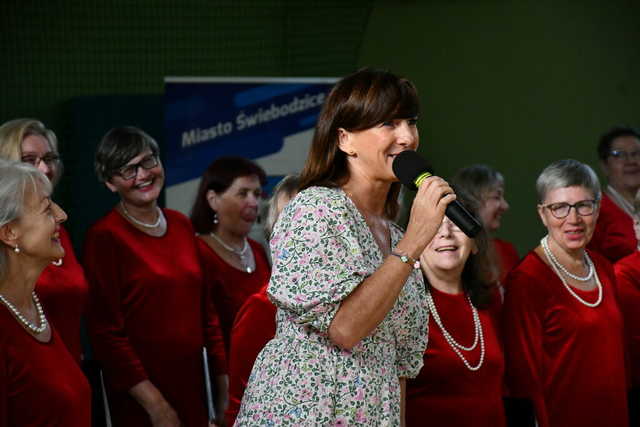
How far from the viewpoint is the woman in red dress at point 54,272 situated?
2986mm

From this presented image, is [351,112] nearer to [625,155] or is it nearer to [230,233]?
[230,233]

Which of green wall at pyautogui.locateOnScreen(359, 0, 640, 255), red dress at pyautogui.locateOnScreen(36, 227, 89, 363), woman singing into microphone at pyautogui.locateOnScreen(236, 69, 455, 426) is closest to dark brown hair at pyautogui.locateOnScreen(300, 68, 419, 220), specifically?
woman singing into microphone at pyautogui.locateOnScreen(236, 69, 455, 426)

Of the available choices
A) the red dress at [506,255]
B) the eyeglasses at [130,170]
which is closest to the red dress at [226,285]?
the eyeglasses at [130,170]

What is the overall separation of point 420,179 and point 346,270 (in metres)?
0.24

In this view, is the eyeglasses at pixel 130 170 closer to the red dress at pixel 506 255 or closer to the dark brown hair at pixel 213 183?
the dark brown hair at pixel 213 183

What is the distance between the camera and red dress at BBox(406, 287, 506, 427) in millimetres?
2943

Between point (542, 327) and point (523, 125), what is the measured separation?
3.36m

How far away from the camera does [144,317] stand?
11.4 feet

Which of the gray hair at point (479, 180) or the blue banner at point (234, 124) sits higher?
the gray hair at point (479, 180)

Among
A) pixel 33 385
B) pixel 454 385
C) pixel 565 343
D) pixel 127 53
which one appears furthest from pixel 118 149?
pixel 127 53

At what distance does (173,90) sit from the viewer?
16.8ft

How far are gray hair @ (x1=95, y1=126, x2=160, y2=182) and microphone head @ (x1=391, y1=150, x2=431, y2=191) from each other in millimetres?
1862

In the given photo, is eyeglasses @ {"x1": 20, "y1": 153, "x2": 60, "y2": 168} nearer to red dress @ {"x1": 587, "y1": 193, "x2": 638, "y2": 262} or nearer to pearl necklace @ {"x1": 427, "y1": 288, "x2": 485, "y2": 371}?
pearl necklace @ {"x1": 427, "y1": 288, "x2": 485, "y2": 371}

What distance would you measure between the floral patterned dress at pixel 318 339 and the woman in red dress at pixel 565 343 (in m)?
1.41
